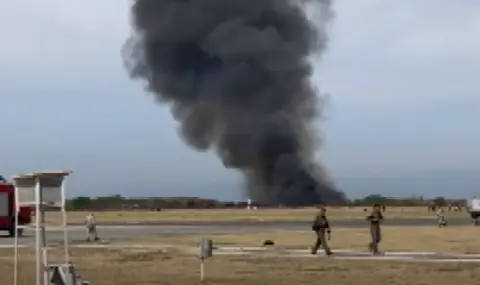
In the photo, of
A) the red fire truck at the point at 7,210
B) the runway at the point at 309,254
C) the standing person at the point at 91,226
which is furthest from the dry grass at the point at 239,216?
the runway at the point at 309,254

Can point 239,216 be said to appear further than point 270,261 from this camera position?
Yes

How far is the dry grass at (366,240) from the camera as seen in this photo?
3612 cm

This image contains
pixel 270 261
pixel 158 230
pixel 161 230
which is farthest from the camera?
pixel 158 230

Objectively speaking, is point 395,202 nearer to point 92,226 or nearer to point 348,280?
point 92,226

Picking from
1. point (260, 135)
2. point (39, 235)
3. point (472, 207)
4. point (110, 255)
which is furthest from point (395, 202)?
point (39, 235)

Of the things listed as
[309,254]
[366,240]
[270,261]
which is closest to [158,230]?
[366,240]

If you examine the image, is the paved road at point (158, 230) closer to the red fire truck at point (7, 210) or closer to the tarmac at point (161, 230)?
the tarmac at point (161, 230)

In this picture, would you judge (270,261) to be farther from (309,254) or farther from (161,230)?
(161,230)

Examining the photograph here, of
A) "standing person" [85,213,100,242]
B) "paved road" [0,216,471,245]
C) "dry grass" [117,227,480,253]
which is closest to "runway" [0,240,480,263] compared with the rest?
"dry grass" [117,227,480,253]

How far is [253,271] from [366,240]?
15.5m

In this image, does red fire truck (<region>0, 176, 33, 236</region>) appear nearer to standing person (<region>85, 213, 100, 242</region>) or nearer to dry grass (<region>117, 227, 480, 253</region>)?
standing person (<region>85, 213, 100, 242</region>)

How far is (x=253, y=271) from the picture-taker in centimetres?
2567

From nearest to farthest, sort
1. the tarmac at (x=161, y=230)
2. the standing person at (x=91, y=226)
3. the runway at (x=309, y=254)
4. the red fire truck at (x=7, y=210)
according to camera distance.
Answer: the runway at (x=309, y=254)
the standing person at (x=91, y=226)
the tarmac at (x=161, y=230)
the red fire truck at (x=7, y=210)

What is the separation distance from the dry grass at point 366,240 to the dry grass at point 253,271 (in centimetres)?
710
